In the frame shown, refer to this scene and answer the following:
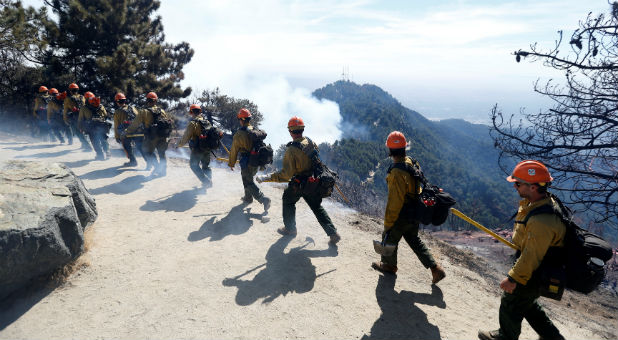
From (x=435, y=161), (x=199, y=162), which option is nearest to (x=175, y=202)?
(x=199, y=162)

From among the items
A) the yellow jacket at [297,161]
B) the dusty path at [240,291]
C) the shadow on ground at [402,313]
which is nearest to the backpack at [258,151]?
the dusty path at [240,291]

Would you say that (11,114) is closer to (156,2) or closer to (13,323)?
(156,2)

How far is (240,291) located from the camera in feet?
15.0

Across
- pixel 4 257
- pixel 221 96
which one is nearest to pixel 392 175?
pixel 4 257

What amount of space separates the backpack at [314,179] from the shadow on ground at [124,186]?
5.71m

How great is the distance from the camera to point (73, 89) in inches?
492

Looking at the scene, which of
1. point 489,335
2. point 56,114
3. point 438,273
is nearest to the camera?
point 489,335

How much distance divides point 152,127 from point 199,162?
2.15 meters

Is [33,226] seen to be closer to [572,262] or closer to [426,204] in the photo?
[426,204]

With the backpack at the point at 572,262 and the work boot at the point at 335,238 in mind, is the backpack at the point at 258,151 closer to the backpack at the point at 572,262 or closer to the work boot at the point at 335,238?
the work boot at the point at 335,238

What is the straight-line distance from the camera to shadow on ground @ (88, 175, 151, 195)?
851 centimetres

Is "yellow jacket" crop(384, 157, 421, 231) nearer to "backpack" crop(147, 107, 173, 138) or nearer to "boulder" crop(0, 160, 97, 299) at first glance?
"boulder" crop(0, 160, 97, 299)

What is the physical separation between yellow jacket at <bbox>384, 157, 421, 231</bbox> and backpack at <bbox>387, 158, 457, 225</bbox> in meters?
0.07

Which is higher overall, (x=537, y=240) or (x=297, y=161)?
(x=297, y=161)
